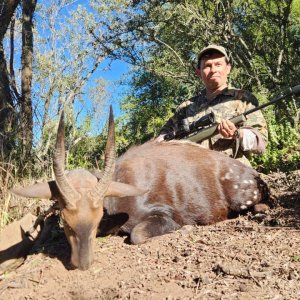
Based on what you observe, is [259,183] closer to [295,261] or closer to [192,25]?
[295,261]

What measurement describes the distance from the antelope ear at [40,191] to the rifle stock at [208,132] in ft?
7.70

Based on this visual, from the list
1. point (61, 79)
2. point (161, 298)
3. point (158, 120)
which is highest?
point (61, 79)

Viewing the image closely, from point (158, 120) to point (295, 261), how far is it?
12384 millimetres

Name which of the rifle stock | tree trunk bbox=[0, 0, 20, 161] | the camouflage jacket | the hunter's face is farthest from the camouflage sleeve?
tree trunk bbox=[0, 0, 20, 161]

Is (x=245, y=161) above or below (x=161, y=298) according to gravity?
above

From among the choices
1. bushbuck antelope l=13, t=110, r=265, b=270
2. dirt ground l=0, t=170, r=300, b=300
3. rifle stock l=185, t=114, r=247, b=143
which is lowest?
dirt ground l=0, t=170, r=300, b=300

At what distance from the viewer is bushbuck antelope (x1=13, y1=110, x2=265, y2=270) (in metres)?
4.04

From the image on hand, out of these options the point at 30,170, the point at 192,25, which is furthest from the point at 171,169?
the point at 192,25

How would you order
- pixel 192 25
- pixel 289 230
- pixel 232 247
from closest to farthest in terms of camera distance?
pixel 232 247
pixel 289 230
pixel 192 25

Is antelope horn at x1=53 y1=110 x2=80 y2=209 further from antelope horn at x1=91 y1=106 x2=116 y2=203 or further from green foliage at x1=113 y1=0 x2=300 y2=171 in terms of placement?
green foliage at x1=113 y1=0 x2=300 y2=171

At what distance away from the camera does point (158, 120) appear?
15.6 meters

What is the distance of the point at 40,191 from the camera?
4.20 metres

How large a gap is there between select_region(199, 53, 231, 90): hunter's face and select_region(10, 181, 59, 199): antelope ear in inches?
129

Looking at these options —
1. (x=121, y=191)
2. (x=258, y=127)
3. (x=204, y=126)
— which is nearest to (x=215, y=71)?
(x=204, y=126)
